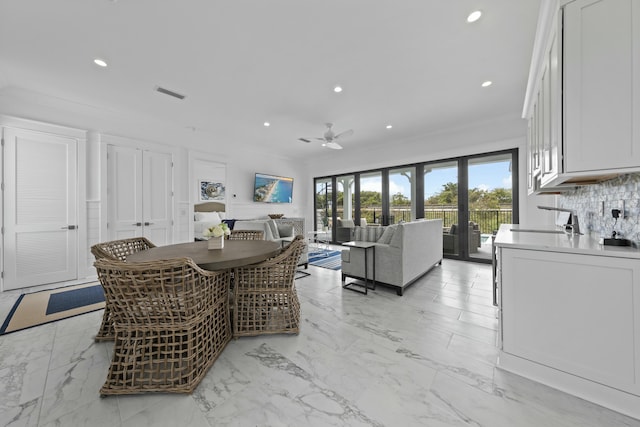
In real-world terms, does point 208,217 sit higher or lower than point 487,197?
lower

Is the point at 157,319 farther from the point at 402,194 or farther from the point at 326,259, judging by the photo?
the point at 402,194

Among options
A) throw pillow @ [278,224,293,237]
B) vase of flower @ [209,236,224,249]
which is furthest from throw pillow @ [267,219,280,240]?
vase of flower @ [209,236,224,249]

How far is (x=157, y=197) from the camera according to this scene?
447cm

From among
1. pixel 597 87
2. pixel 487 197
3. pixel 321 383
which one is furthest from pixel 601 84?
pixel 487 197

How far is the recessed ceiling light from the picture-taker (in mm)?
2011

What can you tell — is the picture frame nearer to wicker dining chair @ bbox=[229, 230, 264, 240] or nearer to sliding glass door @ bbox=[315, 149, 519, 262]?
wicker dining chair @ bbox=[229, 230, 264, 240]

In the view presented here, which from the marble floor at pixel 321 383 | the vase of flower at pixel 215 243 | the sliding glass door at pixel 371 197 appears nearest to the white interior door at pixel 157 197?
the marble floor at pixel 321 383

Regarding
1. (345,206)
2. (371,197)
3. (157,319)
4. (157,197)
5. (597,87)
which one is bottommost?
(157,319)

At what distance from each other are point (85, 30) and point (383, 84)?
3235mm

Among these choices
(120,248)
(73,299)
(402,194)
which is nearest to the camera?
(120,248)

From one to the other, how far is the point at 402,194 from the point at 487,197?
5.89ft

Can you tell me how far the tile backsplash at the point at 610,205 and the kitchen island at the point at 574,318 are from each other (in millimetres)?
282

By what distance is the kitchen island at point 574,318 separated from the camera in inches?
49.7

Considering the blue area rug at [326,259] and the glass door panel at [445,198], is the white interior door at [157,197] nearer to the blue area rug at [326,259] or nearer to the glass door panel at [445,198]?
the blue area rug at [326,259]
